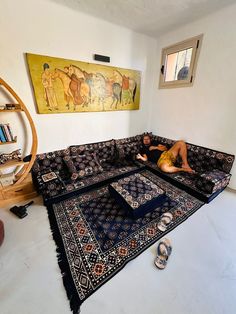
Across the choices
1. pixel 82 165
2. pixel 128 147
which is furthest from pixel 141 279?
pixel 128 147

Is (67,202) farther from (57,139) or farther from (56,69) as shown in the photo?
(56,69)

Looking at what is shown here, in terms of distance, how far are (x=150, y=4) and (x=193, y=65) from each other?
1.14 metres

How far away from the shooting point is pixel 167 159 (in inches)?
108

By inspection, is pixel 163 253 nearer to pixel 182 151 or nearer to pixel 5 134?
pixel 182 151

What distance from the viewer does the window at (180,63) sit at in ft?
8.11

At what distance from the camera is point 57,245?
59.4 inches

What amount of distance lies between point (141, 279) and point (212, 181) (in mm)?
1527

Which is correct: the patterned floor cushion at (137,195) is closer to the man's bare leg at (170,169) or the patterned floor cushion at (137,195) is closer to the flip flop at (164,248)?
the flip flop at (164,248)

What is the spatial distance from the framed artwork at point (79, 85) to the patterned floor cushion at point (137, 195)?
1.53 metres

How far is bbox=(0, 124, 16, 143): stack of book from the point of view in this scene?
75.4 inches

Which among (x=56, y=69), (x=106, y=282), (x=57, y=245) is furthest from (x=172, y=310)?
(x=56, y=69)

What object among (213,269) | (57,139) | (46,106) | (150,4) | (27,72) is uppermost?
(150,4)

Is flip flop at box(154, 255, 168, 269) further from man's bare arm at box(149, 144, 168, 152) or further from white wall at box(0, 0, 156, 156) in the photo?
white wall at box(0, 0, 156, 156)

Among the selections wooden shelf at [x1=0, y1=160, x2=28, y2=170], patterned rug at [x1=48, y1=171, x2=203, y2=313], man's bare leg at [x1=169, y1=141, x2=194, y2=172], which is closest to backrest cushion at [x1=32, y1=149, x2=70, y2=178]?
wooden shelf at [x1=0, y1=160, x2=28, y2=170]
